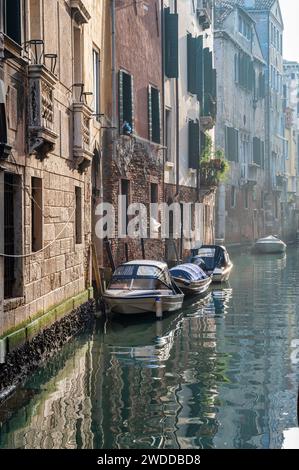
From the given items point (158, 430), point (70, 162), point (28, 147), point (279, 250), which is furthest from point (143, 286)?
point (279, 250)

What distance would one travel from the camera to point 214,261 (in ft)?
70.6

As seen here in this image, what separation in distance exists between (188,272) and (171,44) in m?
6.97

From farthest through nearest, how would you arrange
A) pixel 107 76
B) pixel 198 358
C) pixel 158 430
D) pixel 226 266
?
pixel 226 266, pixel 107 76, pixel 198 358, pixel 158 430

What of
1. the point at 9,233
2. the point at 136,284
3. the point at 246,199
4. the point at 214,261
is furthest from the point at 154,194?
the point at 246,199

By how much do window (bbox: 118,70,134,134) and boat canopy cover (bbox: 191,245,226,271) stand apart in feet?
17.8

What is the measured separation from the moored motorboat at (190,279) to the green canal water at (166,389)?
1.98 meters

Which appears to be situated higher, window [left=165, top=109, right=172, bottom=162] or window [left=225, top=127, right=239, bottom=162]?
window [left=225, top=127, right=239, bottom=162]

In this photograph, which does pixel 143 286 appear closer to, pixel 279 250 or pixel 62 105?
pixel 62 105

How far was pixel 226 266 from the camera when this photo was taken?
2175cm

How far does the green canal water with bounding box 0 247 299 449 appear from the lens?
22.7ft

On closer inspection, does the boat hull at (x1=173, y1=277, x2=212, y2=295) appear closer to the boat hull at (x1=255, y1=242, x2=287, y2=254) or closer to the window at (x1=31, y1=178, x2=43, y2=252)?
the window at (x1=31, y1=178, x2=43, y2=252)

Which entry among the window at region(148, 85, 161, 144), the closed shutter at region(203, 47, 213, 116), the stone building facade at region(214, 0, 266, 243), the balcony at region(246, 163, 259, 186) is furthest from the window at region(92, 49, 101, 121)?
the balcony at region(246, 163, 259, 186)

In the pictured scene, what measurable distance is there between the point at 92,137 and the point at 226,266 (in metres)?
8.32

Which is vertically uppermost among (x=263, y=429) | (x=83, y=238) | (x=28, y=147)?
(x=28, y=147)
